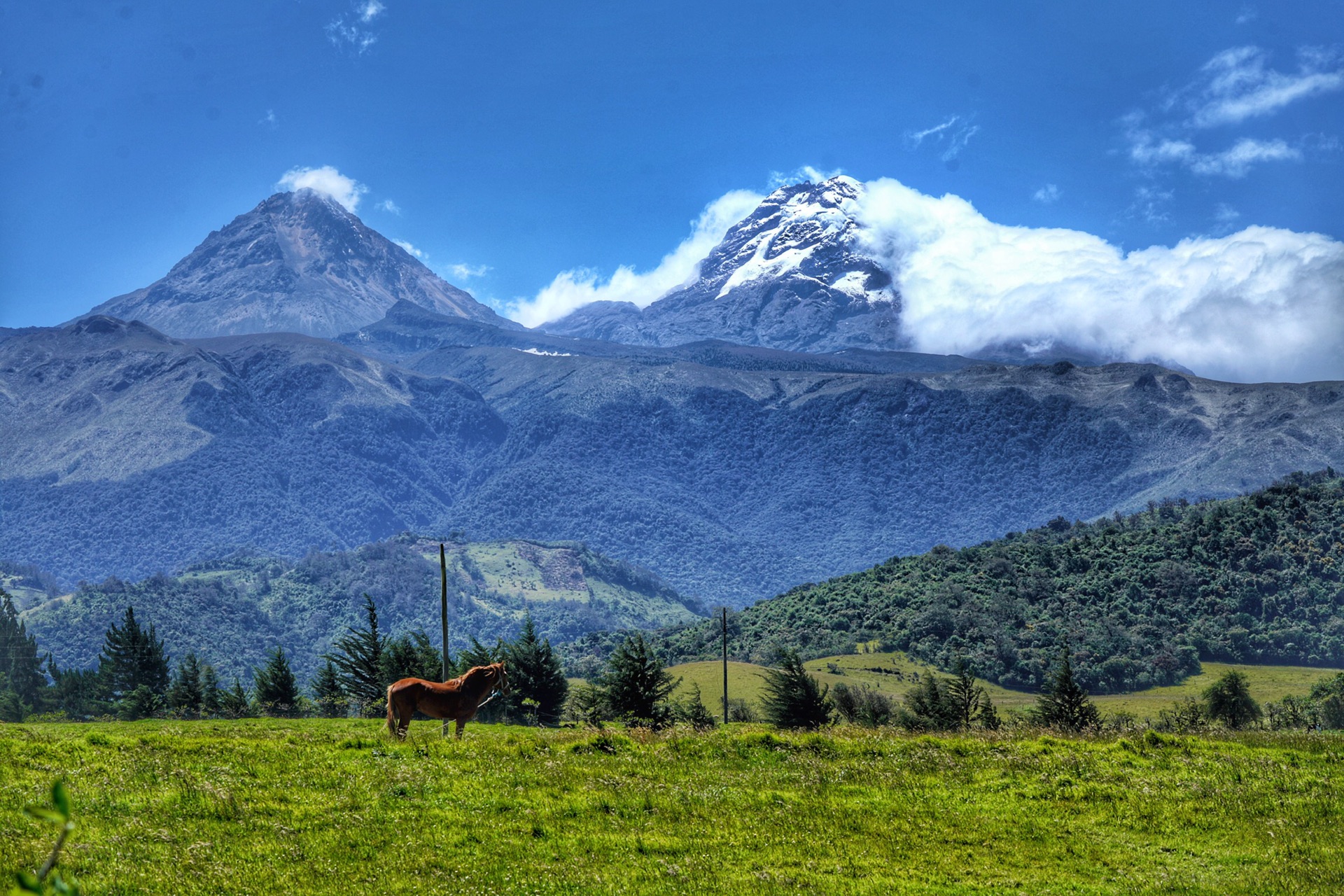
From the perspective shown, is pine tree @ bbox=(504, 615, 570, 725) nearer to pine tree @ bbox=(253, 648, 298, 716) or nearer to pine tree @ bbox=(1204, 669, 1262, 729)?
pine tree @ bbox=(253, 648, 298, 716)

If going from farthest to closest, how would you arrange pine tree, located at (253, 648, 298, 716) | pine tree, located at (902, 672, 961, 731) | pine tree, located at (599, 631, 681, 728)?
pine tree, located at (253, 648, 298, 716) → pine tree, located at (902, 672, 961, 731) → pine tree, located at (599, 631, 681, 728)

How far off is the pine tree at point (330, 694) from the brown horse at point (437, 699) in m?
30.3

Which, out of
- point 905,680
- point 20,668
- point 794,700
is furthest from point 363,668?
point 905,680

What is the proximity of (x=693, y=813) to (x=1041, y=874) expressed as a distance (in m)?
5.24

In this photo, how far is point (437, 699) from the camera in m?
20.9

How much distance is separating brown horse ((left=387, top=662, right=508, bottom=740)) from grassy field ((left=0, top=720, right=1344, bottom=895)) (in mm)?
567

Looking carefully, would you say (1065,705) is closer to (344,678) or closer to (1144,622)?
(344,678)

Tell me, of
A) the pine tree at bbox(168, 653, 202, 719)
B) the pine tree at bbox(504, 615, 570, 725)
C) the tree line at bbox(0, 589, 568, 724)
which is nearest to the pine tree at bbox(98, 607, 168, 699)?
the tree line at bbox(0, 589, 568, 724)

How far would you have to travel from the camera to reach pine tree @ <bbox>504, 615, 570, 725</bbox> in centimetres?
4756

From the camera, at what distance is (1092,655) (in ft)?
514

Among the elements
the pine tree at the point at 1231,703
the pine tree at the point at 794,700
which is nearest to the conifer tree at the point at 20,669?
the pine tree at the point at 794,700

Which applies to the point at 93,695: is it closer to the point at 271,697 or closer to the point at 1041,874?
the point at 271,697

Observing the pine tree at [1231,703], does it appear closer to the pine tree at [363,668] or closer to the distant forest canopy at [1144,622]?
the pine tree at [363,668]

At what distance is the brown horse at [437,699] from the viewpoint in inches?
813
